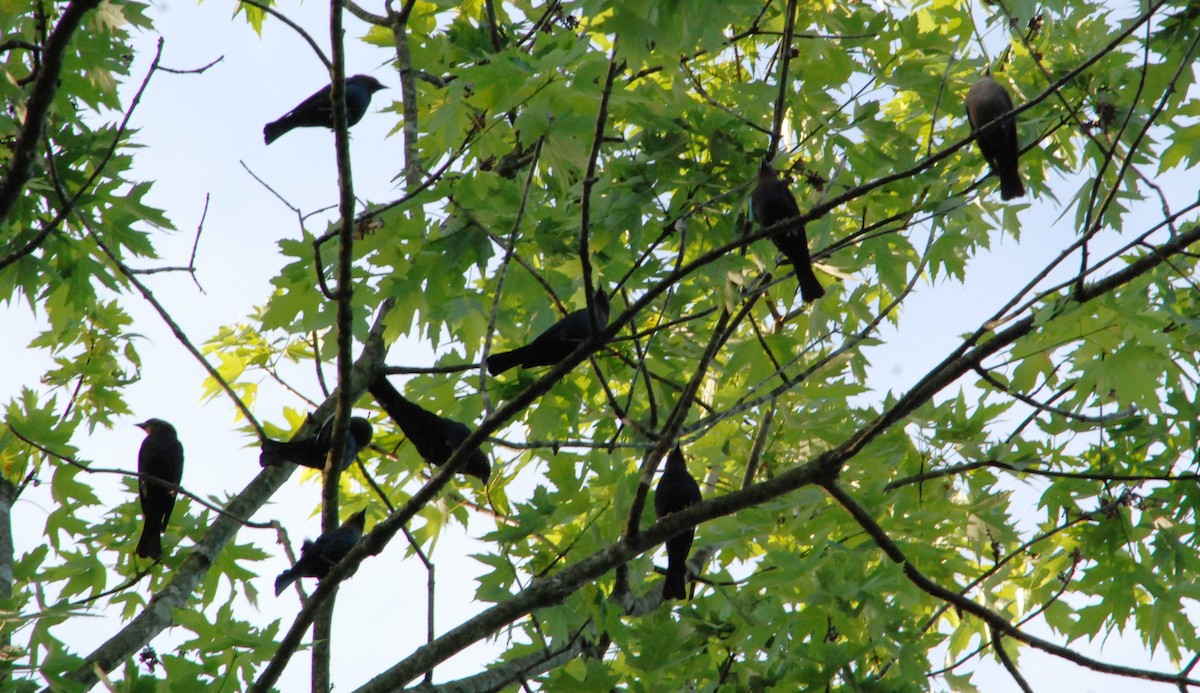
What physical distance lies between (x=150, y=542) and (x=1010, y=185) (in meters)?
4.35

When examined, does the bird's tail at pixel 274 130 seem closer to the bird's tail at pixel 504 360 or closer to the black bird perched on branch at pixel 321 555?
the bird's tail at pixel 504 360

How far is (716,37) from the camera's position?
2.87 metres

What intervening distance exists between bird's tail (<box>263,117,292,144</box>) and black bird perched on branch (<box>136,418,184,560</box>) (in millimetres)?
1860

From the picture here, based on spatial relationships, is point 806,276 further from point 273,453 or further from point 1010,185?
point 273,453

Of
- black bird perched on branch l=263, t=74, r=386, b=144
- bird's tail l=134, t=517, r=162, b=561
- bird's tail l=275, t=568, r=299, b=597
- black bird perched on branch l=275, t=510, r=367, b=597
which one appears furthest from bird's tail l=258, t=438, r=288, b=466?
black bird perched on branch l=263, t=74, r=386, b=144

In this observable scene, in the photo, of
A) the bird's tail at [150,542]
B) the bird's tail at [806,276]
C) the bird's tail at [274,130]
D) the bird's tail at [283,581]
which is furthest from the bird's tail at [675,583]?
the bird's tail at [274,130]

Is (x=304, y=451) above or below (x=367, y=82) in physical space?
below

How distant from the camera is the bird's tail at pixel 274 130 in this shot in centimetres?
545

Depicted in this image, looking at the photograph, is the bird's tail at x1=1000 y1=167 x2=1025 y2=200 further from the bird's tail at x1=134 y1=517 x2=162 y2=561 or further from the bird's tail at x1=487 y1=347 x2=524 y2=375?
the bird's tail at x1=134 y1=517 x2=162 y2=561

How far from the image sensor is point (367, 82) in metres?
6.19

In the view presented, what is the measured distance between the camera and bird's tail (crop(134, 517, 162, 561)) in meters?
5.02

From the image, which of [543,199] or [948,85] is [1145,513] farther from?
[543,199]

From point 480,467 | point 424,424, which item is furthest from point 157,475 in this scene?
point 480,467

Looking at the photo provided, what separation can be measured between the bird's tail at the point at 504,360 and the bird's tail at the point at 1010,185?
2193 mm
